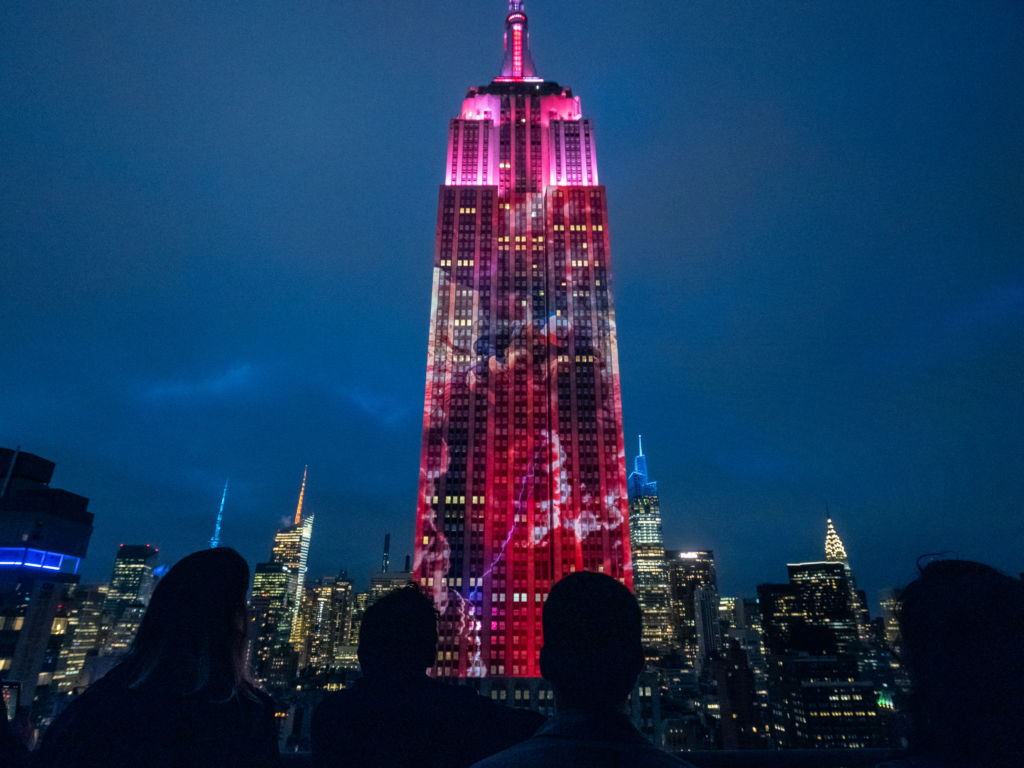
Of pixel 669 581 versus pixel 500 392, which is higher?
pixel 500 392

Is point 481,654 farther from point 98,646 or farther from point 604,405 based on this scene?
point 98,646

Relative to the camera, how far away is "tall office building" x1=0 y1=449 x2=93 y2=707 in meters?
34.1

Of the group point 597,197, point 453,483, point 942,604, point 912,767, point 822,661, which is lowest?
point 822,661

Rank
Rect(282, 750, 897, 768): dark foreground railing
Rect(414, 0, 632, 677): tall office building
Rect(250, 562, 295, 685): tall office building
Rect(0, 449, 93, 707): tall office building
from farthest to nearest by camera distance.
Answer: Rect(250, 562, 295, 685): tall office building, Rect(414, 0, 632, 677): tall office building, Rect(0, 449, 93, 707): tall office building, Rect(282, 750, 897, 768): dark foreground railing

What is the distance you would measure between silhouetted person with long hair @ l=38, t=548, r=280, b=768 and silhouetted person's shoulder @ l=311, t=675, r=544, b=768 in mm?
364

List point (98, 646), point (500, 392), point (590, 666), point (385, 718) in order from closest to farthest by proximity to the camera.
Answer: point (590, 666)
point (385, 718)
point (500, 392)
point (98, 646)

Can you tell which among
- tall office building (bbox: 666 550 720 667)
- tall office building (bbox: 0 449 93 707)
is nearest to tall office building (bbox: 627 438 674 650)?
tall office building (bbox: 666 550 720 667)

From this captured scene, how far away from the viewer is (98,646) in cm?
7919

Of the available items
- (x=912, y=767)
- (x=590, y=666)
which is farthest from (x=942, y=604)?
(x=590, y=666)

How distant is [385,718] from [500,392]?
213 feet

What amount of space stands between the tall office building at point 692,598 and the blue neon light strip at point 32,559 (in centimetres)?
14479

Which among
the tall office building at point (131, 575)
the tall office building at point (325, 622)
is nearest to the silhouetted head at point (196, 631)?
the tall office building at point (325, 622)

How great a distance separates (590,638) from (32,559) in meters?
52.1

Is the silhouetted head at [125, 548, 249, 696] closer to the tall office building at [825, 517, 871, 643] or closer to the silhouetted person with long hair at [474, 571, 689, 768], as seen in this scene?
the silhouetted person with long hair at [474, 571, 689, 768]
